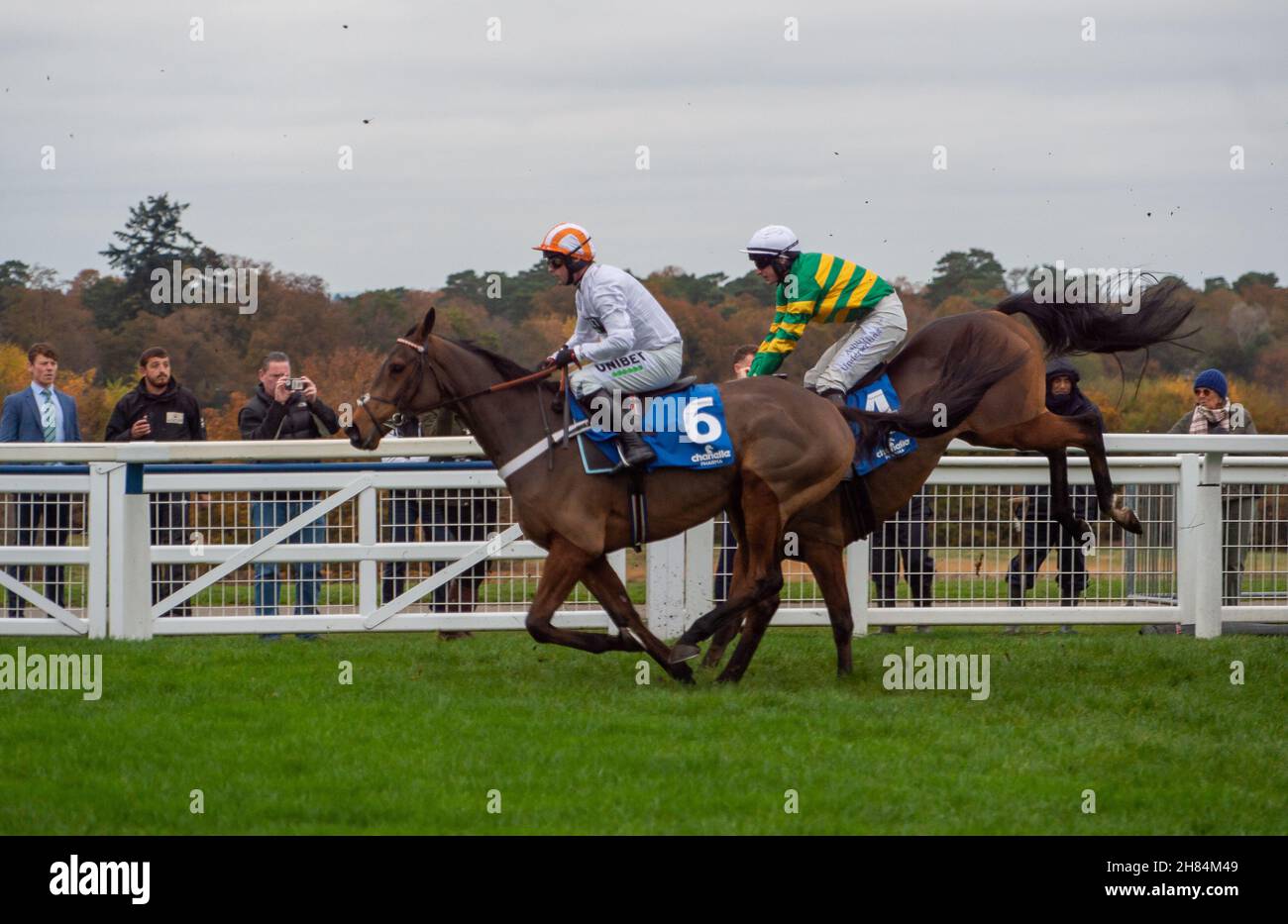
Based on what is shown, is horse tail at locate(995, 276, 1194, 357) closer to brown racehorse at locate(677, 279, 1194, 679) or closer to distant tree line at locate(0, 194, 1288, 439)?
brown racehorse at locate(677, 279, 1194, 679)

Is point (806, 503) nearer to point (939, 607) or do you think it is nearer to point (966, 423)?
point (966, 423)

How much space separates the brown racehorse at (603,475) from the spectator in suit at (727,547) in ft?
4.36

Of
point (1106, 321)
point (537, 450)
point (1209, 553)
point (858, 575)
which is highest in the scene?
point (1106, 321)

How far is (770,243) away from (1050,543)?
115 inches

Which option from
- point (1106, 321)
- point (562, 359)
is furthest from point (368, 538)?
point (1106, 321)

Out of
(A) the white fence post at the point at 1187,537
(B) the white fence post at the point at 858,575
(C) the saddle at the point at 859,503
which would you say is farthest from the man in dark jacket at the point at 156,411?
(A) the white fence post at the point at 1187,537

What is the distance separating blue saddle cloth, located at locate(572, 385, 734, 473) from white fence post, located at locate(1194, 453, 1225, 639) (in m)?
3.64

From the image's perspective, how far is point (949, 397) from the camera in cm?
805

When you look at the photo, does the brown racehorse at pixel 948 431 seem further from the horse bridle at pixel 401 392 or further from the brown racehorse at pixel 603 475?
Answer: the horse bridle at pixel 401 392

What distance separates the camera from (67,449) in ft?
29.9

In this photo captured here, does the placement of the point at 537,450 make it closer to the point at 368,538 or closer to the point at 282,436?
the point at 368,538

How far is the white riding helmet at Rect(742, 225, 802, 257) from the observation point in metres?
7.98

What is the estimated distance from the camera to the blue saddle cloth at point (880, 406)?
7.97 meters
